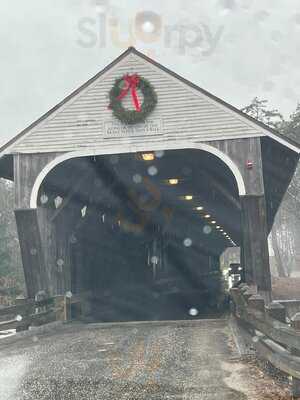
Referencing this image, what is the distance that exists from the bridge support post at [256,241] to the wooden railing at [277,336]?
5.62 meters

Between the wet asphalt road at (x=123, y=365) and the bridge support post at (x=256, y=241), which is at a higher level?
the bridge support post at (x=256, y=241)

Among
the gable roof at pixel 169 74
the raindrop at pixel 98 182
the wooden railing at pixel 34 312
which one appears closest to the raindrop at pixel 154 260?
the raindrop at pixel 98 182

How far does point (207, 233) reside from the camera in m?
45.5

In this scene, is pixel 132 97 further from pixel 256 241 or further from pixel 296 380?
pixel 296 380

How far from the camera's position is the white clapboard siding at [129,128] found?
16031mm

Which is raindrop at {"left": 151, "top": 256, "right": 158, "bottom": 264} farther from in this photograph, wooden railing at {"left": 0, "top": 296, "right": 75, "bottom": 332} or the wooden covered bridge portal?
wooden railing at {"left": 0, "top": 296, "right": 75, "bottom": 332}

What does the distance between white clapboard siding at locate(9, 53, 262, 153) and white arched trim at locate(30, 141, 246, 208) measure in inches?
6.8

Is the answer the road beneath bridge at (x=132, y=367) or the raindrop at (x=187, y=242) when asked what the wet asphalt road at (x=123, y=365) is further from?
the raindrop at (x=187, y=242)

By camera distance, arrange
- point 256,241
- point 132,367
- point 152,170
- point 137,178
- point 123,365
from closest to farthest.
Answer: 1. point 132,367
2. point 123,365
3. point 256,241
4. point 152,170
5. point 137,178

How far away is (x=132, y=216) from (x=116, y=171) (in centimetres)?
554

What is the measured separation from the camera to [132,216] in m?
25.9

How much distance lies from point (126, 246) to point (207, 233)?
66.8 feet

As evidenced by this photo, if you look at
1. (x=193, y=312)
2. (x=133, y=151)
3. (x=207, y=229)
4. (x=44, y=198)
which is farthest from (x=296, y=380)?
(x=207, y=229)

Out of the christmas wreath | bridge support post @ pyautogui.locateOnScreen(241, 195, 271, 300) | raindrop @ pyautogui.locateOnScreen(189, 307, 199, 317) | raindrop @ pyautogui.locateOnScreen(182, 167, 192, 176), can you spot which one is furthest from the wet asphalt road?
raindrop @ pyautogui.locateOnScreen(182, 167, 192, 176)
